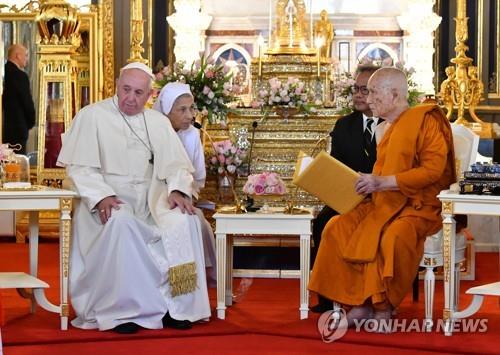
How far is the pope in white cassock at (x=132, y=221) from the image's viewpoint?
676 cm

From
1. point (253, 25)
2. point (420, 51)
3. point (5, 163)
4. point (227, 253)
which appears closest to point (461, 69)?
point (420, 51)

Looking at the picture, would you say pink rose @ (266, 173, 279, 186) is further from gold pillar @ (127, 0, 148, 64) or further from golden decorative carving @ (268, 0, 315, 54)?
gold pillar @ (127, 0, 148, 64)

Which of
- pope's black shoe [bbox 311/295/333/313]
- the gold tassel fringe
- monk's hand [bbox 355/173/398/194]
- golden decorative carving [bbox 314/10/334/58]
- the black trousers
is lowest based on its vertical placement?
pope's black shoe [bbox 311/295/333/313]

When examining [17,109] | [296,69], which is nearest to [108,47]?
[17,109]

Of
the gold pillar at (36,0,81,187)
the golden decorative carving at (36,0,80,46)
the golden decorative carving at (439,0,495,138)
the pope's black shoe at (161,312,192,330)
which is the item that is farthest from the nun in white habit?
the golden decorative carving at (439,0,495,138)

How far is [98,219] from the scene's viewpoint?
6996 millimetres

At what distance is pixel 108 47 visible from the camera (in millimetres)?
13672

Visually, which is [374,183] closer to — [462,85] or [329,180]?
[329,180]

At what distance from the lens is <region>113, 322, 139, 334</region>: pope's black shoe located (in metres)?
6.62

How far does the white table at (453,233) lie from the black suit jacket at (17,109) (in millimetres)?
6465

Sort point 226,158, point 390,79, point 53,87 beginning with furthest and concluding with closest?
point 53,87
point 226,158
point 390,79

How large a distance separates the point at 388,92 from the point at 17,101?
6.14 m

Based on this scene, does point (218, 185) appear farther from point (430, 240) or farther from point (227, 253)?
point (430, 240)

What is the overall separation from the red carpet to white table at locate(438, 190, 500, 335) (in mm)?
134
